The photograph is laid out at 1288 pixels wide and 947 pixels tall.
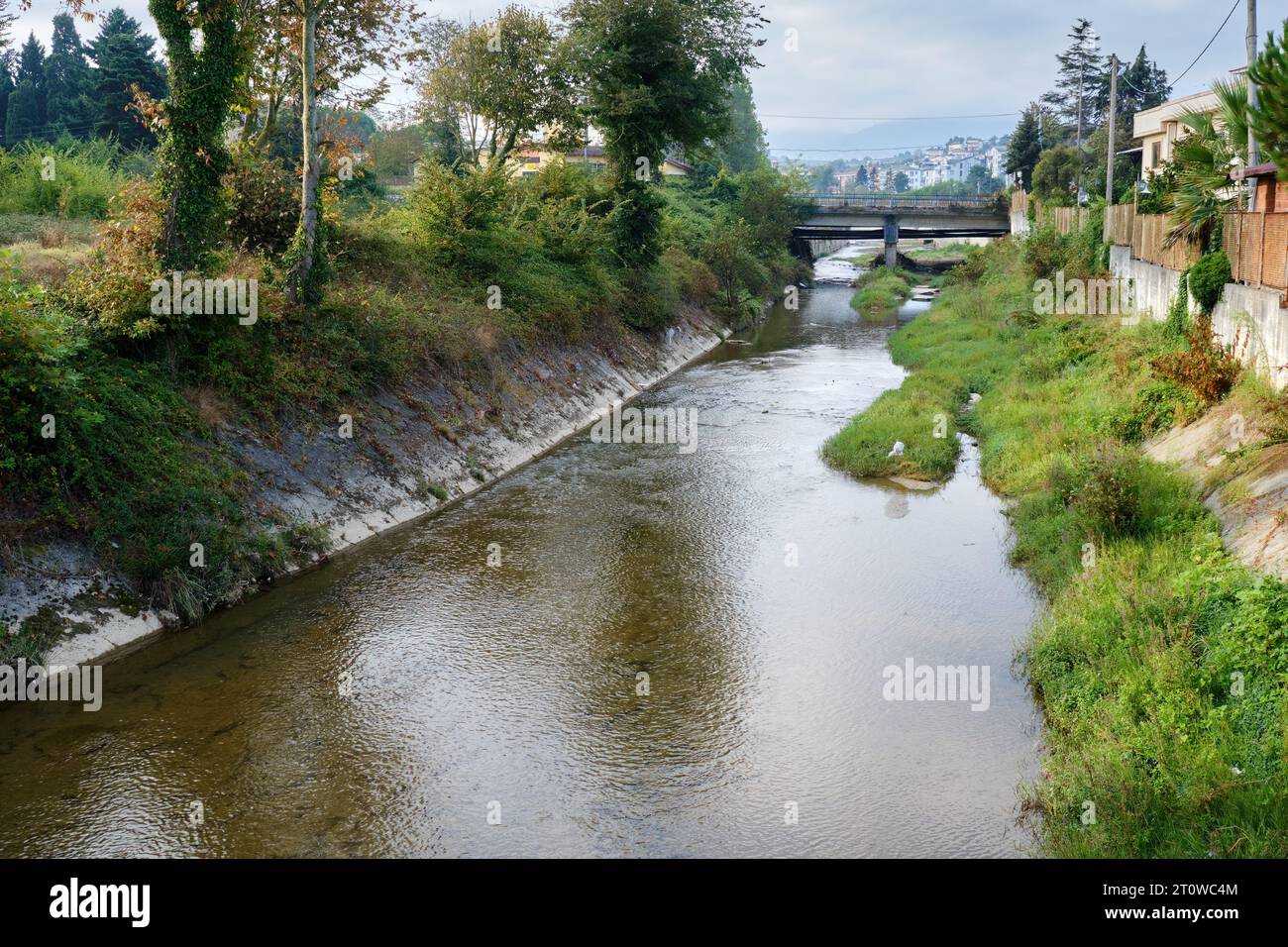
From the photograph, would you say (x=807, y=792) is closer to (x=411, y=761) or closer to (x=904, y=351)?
(x=411, y=761)

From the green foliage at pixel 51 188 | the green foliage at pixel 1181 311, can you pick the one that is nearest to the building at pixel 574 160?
the green foliage at pixel 51 188

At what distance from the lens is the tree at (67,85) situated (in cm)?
5444

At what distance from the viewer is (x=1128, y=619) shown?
11242mm

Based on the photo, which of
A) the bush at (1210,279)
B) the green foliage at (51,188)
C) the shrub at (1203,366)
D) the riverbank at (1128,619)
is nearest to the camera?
the riverbank at (1128,619)

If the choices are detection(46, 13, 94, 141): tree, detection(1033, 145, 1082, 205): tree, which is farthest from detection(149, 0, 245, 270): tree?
detection(1033, 145, 1082, 205): tree

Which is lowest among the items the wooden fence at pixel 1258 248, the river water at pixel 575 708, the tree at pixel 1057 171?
the river water at pixel 575 708

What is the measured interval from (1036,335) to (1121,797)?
23.3 metres

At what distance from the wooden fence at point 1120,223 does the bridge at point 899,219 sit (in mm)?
42957

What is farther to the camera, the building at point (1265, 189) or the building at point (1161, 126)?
the building at point (1161, 126)

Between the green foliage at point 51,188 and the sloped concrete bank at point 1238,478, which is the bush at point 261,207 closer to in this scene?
the green foliage at point 51,188

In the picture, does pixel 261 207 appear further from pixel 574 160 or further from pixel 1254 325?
pixel 574 160

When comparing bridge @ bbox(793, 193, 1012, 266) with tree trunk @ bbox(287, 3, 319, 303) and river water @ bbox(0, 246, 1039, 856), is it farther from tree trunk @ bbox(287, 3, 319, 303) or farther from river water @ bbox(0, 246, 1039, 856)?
river water @ bbox(0, 246, 1039, 856)

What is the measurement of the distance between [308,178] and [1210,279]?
675 inches

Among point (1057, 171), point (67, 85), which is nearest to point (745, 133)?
point (1057, 171)
